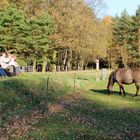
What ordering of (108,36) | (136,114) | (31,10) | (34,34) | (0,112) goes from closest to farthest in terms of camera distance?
(0,112) < (136,114) < (34,34) < (31,10) < (108,36)

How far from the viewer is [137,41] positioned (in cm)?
9081

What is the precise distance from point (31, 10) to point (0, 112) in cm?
4949

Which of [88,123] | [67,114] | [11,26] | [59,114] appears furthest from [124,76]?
[11,26]

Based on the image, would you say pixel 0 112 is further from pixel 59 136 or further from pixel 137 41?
pixel 137 41

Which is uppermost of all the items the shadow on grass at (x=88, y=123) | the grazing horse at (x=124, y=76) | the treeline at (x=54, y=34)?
the treeline at (x=54, y=34)

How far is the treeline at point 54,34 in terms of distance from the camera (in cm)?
5488

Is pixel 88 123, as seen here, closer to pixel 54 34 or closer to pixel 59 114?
pixel 59 114

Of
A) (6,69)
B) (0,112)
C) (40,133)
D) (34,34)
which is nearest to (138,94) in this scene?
(6,69)

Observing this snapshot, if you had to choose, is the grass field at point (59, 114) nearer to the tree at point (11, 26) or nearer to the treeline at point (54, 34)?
the tree at point (11, 26)

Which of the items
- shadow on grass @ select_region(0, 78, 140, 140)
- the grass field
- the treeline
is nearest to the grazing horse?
the grass field

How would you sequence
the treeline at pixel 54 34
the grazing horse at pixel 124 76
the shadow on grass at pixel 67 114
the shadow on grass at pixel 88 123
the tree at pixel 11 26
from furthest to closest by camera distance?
the treeline at pixel 54 34 → the tree at pixel 11 26 → the grazing horse at pixel 124 76 → the shadow on grass at pixel 67 114 → the shadow on grass at pixel 88 123

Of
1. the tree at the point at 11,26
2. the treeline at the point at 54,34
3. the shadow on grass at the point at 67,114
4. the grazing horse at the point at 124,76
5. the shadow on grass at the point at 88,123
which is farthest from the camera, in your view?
the treeline at the point at 54,34

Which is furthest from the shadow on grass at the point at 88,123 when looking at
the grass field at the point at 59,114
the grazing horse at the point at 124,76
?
the grazing horse at the point at 124,76

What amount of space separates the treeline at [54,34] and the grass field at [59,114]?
103 ft
